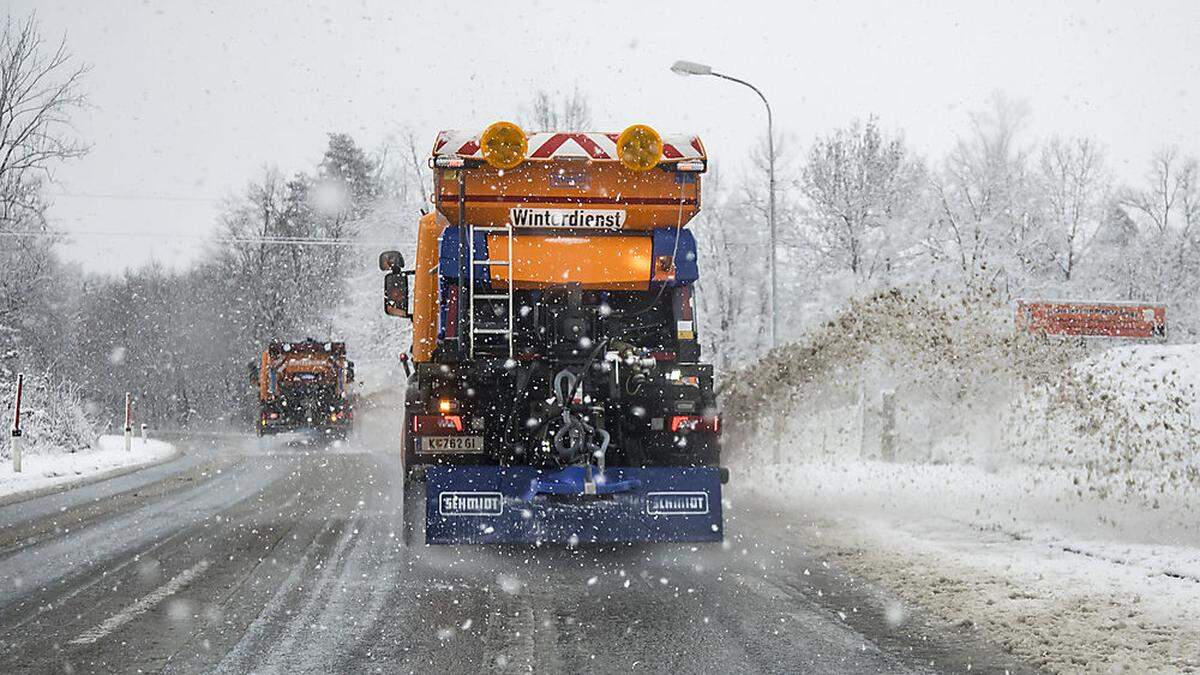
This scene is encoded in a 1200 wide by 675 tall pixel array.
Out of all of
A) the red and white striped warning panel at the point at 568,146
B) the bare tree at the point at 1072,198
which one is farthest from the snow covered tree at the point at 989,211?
the red and white striped warning panel at the point at 568,146

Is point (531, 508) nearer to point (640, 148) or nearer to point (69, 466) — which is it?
point (640, 148)

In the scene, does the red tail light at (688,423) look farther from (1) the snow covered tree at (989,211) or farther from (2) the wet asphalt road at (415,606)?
(1) the snow covered tree at (989,211)

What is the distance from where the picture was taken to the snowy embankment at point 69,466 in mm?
14125

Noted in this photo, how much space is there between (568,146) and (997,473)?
287 inches

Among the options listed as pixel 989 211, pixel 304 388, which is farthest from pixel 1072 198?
pixel 304 388

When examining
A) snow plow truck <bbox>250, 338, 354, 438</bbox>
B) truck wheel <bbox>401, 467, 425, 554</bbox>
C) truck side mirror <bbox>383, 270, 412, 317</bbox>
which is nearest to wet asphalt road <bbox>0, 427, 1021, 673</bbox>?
truck wheel <bbox>401, 467, 425, 554</bbox>

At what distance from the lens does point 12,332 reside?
2677cm

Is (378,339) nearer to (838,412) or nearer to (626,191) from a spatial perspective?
(838,412)

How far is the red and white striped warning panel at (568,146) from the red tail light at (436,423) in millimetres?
1917

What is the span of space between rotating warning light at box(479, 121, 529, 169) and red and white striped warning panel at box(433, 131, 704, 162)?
151mm

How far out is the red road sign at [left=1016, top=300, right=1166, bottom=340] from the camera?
604 inches

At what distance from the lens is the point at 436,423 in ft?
24.2

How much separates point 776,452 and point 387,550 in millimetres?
9490

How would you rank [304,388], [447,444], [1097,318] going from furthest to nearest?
[304,388] < [1097,318] < [447,444]
